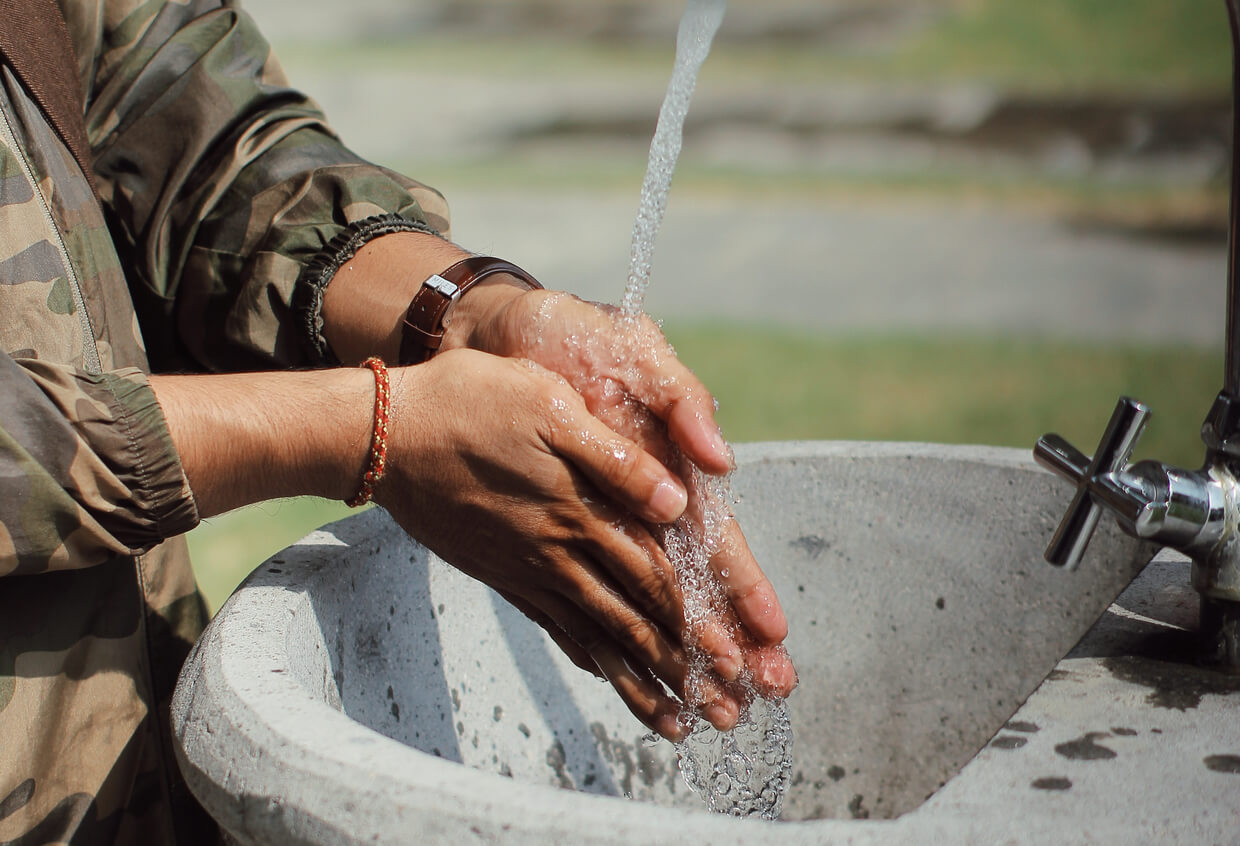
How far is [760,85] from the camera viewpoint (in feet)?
33.3

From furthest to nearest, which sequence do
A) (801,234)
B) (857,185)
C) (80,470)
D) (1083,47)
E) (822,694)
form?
(1083,47)
(857,185)
(801,234)
(822,694)
(80,470)

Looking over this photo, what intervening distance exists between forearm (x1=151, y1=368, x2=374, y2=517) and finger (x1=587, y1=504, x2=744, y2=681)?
0.20 meters

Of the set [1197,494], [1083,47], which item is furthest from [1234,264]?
[1083,47]

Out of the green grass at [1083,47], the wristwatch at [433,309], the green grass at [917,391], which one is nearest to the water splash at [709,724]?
the wristwatch at [433,309]

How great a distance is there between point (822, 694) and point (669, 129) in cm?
68

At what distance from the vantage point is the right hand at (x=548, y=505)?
92cm

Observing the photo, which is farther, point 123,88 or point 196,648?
point 123,88

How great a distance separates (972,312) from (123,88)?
15.6 ft

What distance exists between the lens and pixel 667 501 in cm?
96

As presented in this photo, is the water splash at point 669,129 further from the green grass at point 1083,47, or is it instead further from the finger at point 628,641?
the green grass at point 1083,47

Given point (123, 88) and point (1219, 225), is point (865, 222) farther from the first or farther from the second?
point (123, 88)

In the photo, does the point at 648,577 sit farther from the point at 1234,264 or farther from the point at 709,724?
the point at 1234,264

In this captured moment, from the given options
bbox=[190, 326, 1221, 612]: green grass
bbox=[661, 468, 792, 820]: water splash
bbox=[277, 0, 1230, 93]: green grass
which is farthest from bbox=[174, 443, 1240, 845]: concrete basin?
bbox=[277, 0, 1230, 93]: green grass

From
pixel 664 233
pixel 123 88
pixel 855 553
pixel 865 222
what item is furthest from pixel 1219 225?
pixel 123 88
